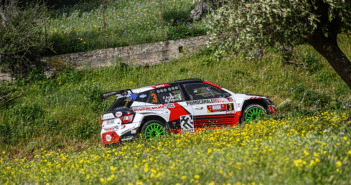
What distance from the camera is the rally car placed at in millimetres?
8375

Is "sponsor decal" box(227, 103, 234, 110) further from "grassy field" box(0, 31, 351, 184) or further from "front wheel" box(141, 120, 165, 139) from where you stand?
"front wheel" box(141, 120, 165, 139)

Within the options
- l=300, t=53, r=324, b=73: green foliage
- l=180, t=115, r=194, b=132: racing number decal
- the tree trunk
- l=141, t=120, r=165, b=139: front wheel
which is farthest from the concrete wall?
the tree trunk

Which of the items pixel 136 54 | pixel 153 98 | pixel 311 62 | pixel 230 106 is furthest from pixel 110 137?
pixel 311 62

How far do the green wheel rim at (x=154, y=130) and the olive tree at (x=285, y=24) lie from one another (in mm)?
2552

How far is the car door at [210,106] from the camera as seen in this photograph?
8.95 m

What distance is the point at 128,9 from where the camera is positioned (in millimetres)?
17922

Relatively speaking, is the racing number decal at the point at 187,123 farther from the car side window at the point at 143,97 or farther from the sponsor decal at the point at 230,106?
the sponsor decal at the point at 230,106

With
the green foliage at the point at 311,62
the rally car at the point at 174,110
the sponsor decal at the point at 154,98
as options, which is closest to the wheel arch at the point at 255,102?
the rally car at the point at 174,110

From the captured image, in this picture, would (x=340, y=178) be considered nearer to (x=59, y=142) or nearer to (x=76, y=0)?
(x=59, y=142)

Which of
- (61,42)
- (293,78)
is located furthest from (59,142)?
(293,78)

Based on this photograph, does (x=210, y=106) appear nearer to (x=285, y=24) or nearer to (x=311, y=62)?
(x=285, y=24)

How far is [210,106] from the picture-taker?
909 centimetres

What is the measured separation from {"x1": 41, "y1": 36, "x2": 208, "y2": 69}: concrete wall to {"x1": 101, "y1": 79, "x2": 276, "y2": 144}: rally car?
19.1ft

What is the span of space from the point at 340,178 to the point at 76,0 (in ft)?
49.1
